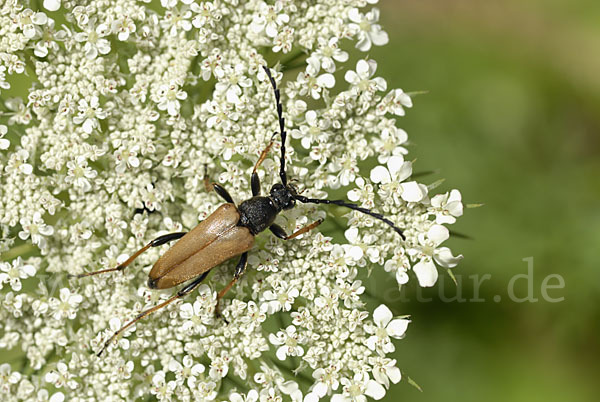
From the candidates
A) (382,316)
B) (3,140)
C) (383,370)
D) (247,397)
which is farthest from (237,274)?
(3,140)

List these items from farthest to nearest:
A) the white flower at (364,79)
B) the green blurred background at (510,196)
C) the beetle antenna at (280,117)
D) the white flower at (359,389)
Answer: the green blurred background at (510,196) → the white flower at (364,79) → the beetle antenna at (280,117) → the white flower at (359,389)

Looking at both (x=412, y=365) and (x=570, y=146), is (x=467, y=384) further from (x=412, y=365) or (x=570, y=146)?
(x=570, y=146)

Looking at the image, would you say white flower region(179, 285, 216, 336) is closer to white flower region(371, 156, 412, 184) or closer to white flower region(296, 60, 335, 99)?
white flower region(371, 156, 412, 184)

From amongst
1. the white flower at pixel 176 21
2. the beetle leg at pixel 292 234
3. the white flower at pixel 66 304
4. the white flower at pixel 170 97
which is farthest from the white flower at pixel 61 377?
the white flower at pixel 176 21

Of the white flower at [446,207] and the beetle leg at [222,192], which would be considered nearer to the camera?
the white flower at [446,207]

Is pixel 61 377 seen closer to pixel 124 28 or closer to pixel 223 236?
pixel 223 236

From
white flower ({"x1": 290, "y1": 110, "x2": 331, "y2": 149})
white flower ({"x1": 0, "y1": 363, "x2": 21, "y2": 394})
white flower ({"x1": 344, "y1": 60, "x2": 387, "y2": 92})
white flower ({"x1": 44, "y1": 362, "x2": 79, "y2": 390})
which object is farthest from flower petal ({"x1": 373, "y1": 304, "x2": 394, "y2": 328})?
white flower ({"x1": 0, "y1": 363, "x2": 21, "y2": 394})

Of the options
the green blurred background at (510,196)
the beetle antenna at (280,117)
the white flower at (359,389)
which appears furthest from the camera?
the green blurred background at (510,196)

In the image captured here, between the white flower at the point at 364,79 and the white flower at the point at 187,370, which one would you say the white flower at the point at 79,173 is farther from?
the white flower at the point at 364,79
